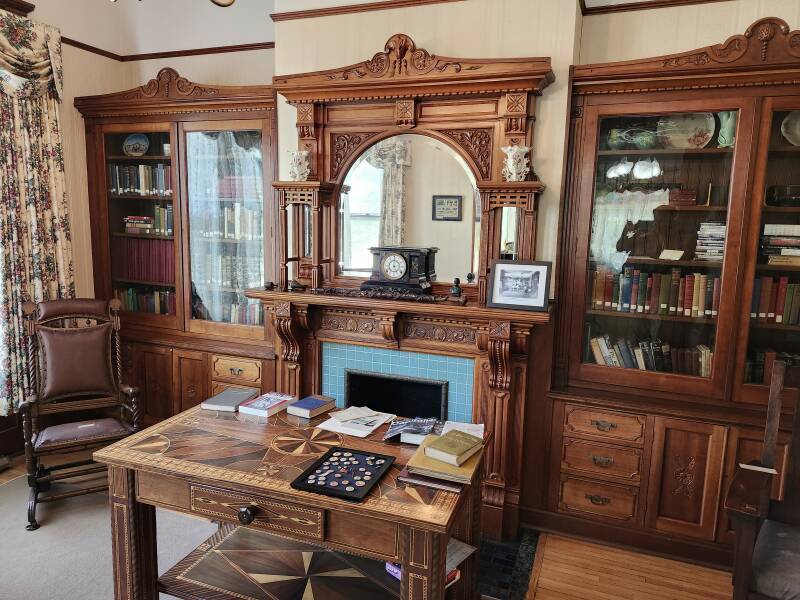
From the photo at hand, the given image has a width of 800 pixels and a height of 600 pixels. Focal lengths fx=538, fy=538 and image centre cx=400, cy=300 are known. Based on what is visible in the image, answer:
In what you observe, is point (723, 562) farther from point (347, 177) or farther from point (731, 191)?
point (347, 177)

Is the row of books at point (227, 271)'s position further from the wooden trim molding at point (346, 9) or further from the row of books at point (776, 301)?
the row of books at point (776, 301)

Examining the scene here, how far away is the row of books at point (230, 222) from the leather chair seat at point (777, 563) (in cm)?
301

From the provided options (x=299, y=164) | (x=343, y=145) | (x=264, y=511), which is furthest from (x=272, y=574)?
(x=343, y=145)

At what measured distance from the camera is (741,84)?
2.44m

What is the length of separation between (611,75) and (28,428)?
347 centimetres

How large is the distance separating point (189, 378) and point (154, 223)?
3.73 ft

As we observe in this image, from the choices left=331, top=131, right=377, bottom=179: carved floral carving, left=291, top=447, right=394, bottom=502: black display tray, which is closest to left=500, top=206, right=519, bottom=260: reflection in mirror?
left=331, top=131, right=377, bottom=179: carved floral carving

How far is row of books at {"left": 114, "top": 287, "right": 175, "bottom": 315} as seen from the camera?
A: 12.6ft

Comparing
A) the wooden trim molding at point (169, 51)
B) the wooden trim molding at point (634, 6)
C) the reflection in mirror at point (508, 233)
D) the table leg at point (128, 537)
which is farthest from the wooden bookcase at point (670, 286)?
the wooden trim molding at point (169, 51)

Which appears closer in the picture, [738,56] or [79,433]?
[738,56]

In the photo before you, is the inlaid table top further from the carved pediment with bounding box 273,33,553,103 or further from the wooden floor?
the carved pediment with bounding box 273,33,553,103

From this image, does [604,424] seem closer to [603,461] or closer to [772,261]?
[603,461]

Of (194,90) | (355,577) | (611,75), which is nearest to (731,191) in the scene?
(611,75)

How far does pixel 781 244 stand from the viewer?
253 cm
